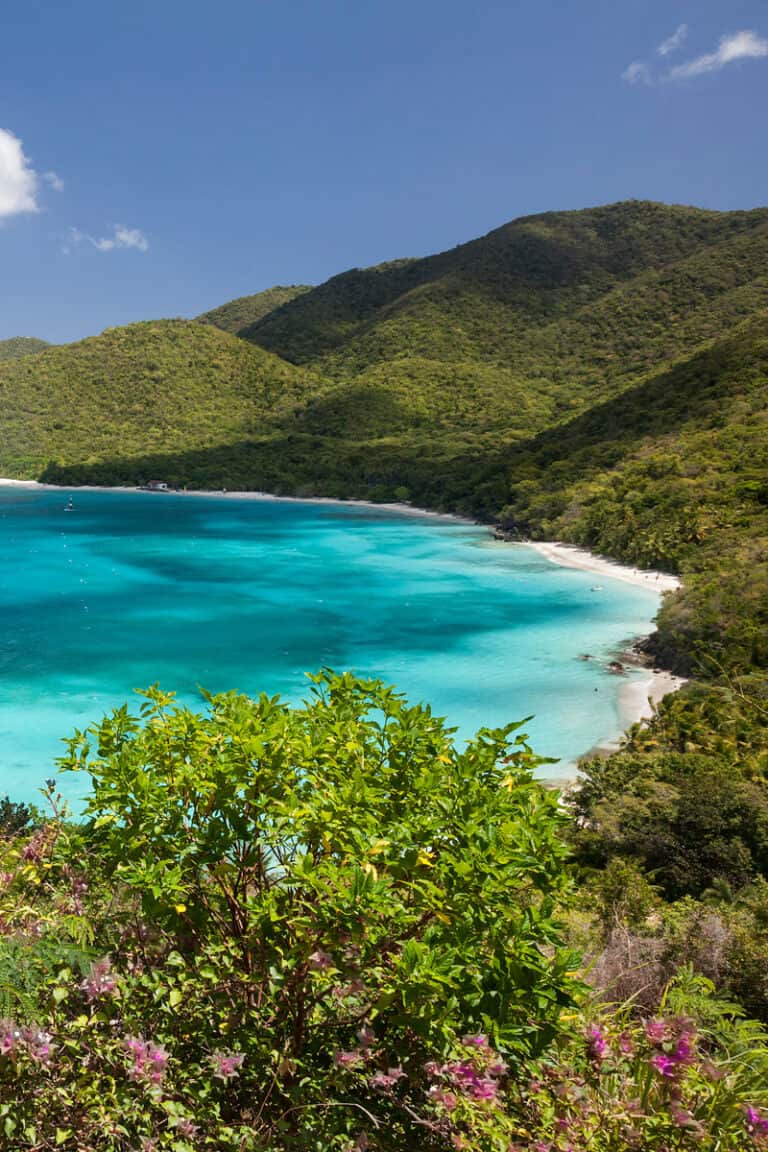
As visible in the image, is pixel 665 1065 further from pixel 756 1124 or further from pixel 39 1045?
pixel 39 1045

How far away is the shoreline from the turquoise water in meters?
0.70

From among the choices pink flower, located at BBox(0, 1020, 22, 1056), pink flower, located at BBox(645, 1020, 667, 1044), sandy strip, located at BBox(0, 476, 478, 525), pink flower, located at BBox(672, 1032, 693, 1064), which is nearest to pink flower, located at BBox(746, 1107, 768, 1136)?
pink flower, located at BBox(672, 1032, 693, 1064)

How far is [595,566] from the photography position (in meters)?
49.2

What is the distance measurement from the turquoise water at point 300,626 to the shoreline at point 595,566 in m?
0.70

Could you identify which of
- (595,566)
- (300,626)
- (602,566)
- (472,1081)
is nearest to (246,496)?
(595,566)

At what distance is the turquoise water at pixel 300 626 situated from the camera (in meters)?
24.2

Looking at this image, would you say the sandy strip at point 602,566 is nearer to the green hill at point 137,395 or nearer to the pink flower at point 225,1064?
the pink flower at point 225,1064

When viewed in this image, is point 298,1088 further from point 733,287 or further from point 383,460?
point 733,287

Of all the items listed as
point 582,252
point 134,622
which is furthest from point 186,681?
point 582,252

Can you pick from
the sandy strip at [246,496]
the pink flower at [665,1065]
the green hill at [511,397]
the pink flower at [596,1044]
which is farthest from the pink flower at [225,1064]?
the sandy strip at [246,496]

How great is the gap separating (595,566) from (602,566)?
1.60 ft

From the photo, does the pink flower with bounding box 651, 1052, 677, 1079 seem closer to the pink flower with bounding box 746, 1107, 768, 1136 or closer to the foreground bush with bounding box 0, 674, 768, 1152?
the foreground bush with bounding box 0, 674, 768, 1152

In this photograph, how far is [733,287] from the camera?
109875mm

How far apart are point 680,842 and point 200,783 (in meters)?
11.3
